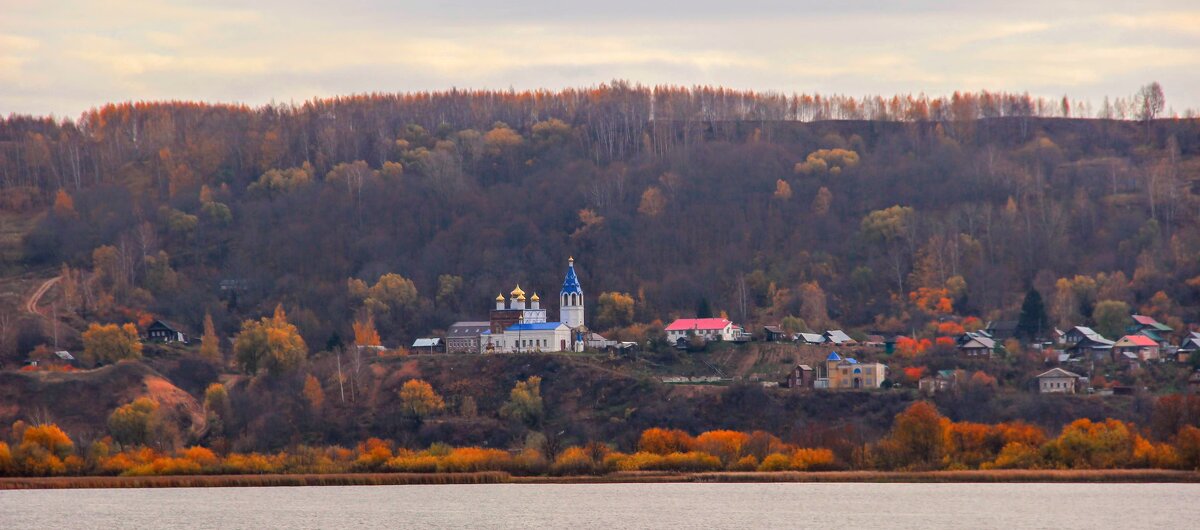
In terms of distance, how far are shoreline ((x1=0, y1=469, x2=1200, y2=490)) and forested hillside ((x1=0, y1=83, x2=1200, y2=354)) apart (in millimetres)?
36884

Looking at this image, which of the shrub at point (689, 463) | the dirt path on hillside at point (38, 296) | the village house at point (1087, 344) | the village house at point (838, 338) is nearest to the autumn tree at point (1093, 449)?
the shrub at point (689, 463)

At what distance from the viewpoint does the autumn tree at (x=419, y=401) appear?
327ft

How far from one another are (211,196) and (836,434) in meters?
87.9

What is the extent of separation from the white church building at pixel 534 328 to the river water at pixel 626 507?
33.6 meters

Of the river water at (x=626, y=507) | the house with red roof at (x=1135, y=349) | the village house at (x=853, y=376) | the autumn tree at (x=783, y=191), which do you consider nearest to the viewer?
the river water at (x=626, y=507)

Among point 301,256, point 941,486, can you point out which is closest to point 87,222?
point 301,256

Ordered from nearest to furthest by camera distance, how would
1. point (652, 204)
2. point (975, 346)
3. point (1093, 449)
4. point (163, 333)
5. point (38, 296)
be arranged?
point (1093, 449), point (975, 346), point (163, 333), point (38, 296), point (652, 204)

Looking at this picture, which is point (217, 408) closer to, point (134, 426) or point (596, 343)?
point (134, 426)

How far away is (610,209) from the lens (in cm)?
14925

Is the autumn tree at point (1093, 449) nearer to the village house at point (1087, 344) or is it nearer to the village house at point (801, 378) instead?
the village house at point (801, 378)

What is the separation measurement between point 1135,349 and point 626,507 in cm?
4811

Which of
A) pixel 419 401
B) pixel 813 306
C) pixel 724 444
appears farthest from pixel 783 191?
pixel 724 444

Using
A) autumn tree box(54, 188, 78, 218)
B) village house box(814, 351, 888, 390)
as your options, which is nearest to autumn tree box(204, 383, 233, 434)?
village house box(814, 351, 888, 390)

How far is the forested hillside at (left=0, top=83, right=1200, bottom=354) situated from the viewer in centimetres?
12900
